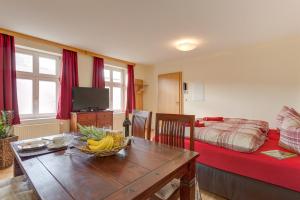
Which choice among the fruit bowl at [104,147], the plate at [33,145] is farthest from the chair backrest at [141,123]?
the plate at [33,145]

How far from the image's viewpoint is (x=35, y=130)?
328cm

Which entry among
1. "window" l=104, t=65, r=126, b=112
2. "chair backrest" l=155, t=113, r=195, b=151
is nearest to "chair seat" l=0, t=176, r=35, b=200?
"chair backrest" l=155, t=113, r=195, b=151

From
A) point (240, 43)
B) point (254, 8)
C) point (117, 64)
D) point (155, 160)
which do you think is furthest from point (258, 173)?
point (117, 64)

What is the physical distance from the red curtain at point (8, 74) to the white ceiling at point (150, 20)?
30 cm

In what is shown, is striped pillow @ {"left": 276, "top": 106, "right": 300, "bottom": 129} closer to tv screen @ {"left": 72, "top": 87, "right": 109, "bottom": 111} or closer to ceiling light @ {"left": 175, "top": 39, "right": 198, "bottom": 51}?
ceiling light @ {"left": 175, "top": 39, "right": 198, "bottom": 51}

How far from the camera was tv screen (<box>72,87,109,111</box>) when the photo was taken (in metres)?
3.78

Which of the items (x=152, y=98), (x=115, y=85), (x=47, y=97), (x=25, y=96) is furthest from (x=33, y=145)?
(x=152, y=98)

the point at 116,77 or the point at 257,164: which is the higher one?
the point at 116,77

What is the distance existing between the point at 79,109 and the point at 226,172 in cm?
336

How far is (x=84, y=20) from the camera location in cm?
254

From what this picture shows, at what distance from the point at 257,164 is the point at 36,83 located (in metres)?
4.10

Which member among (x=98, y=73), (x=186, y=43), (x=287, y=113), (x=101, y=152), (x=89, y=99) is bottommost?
(x=101, y=152)

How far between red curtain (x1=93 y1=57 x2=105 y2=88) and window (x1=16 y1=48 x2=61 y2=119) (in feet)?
2.83

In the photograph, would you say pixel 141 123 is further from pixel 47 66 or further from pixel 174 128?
pixel 47 66
